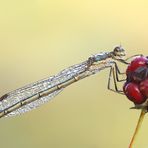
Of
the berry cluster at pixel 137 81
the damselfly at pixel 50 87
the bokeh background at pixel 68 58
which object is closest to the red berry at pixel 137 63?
the berry cluster at pixel 137 81

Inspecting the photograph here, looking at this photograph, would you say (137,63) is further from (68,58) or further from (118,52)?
(68,58)

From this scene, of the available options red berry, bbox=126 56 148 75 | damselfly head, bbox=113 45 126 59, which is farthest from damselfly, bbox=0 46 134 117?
red berry, bbox=126 56 148 75

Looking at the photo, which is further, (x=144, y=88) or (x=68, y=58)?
(x=68, y=58)

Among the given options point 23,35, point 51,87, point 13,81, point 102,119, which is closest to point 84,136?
point 102,119

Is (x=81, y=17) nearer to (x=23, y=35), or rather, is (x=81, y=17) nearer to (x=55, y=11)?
(x=55, y=11)

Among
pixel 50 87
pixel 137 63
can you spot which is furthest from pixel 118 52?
pixel 137 63

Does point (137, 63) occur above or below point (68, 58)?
above

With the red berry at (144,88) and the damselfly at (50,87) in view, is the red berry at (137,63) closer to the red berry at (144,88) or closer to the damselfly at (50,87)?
the red berry at (144,88)

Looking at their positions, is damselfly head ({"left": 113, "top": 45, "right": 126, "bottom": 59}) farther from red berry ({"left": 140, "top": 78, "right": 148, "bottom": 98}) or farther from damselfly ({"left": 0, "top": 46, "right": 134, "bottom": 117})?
red berry ({"left": 140, "top": 78, "right": 148, "bottom": 98})
